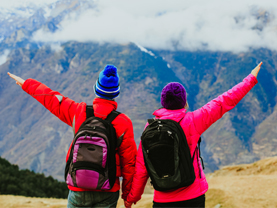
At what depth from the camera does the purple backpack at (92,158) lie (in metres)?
5.12

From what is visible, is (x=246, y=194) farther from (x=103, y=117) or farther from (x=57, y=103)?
(x=57, y=103)

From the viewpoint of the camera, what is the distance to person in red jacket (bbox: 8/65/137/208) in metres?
5.40

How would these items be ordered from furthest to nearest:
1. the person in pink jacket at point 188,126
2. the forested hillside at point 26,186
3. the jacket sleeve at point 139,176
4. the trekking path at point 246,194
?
the forested hillside at point 26,186 < the trekking path at point 246,194 < the jacket sleeve at point 139,176 < the person in pink jacket at point 188,126

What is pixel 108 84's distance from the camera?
5.73m

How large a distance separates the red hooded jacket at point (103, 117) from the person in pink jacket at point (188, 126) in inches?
7.7

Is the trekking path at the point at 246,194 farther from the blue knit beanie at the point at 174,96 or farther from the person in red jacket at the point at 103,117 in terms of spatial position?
the blue knit beanie at the point at 174,96

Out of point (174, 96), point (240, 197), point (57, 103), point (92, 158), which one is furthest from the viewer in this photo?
point (240, 197)

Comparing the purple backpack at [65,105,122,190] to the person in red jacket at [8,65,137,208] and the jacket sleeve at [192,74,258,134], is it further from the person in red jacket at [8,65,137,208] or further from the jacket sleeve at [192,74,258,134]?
the jacket sleeve at [192,74,258,134]

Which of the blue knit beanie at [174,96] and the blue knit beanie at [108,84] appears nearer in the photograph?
the blue knit beanie at [174,96]

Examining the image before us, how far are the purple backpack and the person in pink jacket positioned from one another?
0.68 meters

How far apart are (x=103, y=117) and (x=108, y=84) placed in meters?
0.68

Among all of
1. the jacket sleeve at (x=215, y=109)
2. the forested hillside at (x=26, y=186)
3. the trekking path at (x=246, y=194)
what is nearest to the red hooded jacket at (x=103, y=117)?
the jacket sleeve at (x=215, y=109)

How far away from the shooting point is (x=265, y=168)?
22.3 meters

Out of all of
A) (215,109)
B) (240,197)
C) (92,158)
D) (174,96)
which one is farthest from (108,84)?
(240,197)
